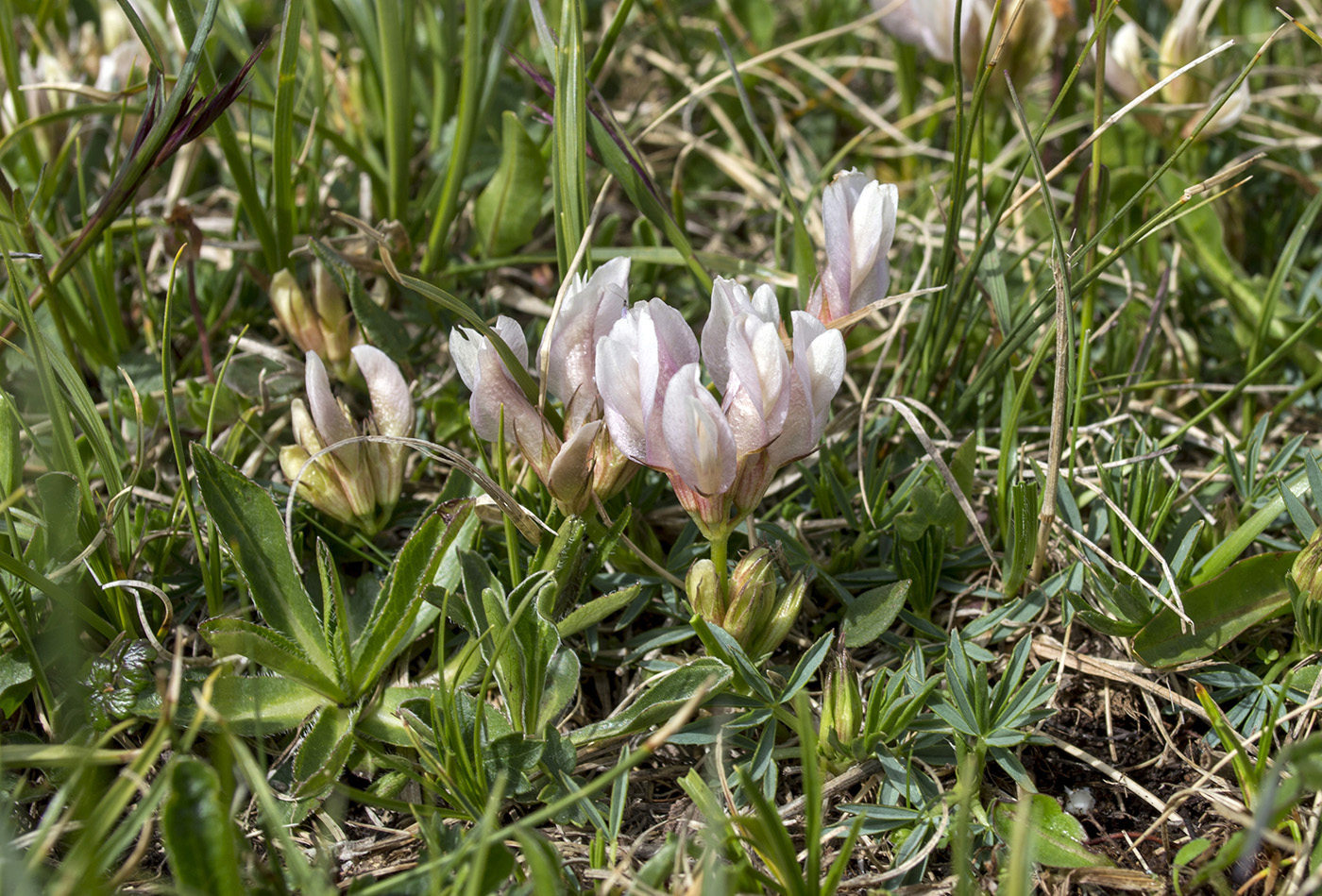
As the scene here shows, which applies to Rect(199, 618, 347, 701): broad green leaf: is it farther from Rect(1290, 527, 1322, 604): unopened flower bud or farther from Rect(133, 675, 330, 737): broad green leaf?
Rect(1290, 527, 1322, 604): unopened flower bud

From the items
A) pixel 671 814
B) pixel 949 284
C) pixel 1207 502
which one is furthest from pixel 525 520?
pixel 1207 502

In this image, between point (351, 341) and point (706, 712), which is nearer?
point (706, 712)

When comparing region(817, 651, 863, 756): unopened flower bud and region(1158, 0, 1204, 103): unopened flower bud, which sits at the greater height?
region(1158, 0, 1204, 103): unopened flower bud

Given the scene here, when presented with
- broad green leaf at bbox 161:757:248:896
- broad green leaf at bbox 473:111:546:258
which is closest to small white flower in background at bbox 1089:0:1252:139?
broad green leaf at bbox 473:111:546:258

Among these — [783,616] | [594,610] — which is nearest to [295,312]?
[594,610]

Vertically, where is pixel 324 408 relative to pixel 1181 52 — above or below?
below

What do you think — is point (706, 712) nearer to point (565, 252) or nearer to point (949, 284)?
point (565, 252)

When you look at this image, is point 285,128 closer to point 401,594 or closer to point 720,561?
point 401,594
